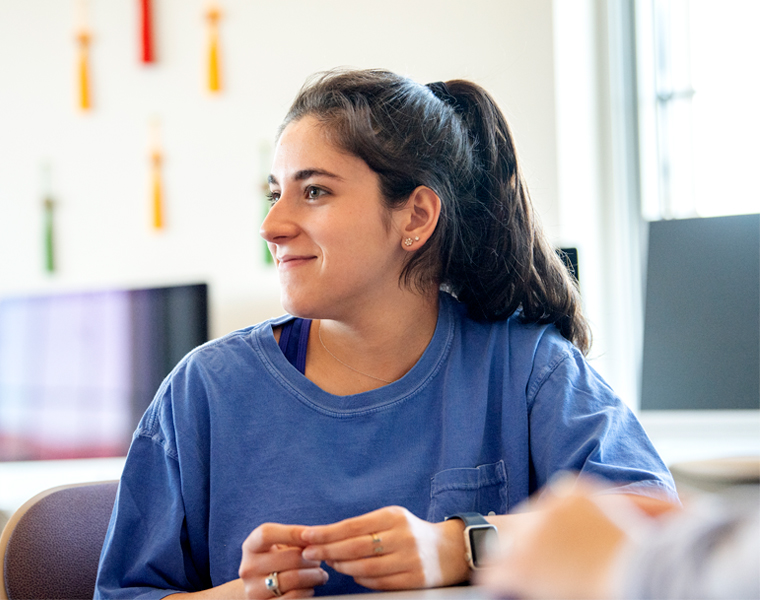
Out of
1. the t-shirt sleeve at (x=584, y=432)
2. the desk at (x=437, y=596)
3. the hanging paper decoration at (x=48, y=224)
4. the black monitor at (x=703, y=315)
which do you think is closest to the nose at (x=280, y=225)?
the t-shirt sleeve at (x=584, y=432)

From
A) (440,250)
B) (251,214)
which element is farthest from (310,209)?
(251,214)

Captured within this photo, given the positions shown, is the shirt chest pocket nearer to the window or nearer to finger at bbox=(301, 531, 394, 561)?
finger at bbox=(301, 531, 394, 561)

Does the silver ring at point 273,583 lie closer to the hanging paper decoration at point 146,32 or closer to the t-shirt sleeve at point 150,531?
the t-shirt sleeve at point 150,531

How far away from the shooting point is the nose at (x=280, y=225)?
1.17 m

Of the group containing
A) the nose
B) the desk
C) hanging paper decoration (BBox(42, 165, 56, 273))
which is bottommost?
the desk

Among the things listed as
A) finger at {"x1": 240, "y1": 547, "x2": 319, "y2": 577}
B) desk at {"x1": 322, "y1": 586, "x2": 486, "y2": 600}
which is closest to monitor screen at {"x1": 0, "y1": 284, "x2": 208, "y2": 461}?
finger at {"x1": 240, "y1": 547, "x2": 319, "y2": 577}

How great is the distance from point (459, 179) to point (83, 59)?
2.40 m

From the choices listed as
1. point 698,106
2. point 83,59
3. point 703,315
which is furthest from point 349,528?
point 83,59

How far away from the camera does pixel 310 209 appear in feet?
3.87

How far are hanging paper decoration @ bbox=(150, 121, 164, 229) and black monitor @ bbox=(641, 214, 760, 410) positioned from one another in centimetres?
185

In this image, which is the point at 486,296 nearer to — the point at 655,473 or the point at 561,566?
the point at 655,473

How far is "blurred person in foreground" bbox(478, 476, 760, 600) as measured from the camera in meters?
0.22

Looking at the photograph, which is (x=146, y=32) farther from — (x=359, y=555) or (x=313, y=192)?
(x=359, y=555)

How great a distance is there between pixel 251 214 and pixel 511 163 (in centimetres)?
174
